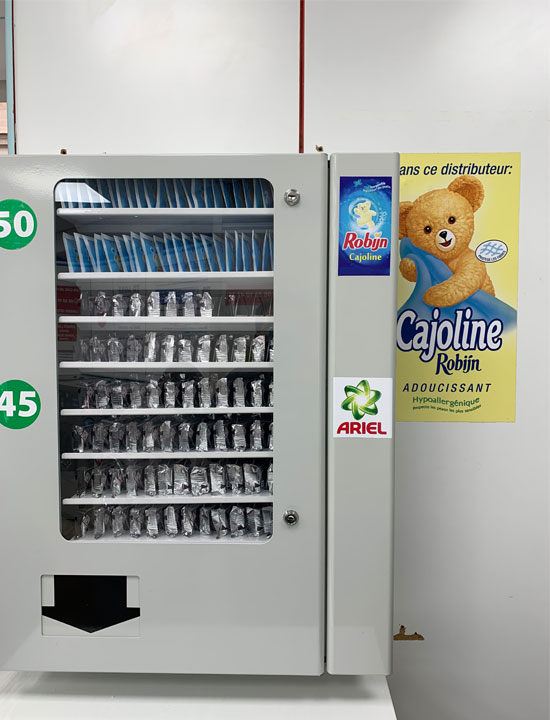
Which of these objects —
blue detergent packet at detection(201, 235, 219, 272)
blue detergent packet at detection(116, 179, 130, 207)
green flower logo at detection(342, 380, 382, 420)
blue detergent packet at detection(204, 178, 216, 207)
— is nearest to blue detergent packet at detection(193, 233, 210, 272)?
blue detergent packet at detection(201, 235, 219, 272)

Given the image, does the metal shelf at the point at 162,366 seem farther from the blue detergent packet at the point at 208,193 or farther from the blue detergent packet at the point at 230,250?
the blue detergent packet at the point at 208,193

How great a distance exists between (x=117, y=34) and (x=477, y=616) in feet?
8.45

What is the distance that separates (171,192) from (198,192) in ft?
0.26

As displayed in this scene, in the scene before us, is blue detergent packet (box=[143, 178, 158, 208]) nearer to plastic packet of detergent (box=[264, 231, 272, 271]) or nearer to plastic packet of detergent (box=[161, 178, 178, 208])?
plastic packet of detergent (box=[161, 178, 178, 208])

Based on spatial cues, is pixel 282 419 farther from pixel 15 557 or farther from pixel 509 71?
pixel 509 71

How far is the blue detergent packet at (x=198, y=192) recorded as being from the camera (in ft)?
4.84

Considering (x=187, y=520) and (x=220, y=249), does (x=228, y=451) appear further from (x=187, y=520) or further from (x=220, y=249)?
(x=220, y=249)

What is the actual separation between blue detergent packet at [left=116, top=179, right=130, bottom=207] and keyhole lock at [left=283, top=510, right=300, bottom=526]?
99cm

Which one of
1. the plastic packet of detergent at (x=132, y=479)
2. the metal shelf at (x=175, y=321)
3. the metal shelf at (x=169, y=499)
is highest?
the metal shelf at (x=175, y=321)

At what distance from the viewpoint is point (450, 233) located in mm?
1900

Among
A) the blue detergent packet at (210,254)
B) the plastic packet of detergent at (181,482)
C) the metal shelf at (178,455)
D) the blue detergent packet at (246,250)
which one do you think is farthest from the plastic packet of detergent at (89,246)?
the plastic packet of detergent at (181,482)

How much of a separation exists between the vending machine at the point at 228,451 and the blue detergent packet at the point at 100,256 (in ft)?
0.14

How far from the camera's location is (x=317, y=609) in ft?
4.61

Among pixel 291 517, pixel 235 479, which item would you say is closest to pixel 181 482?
pixel 235 479
